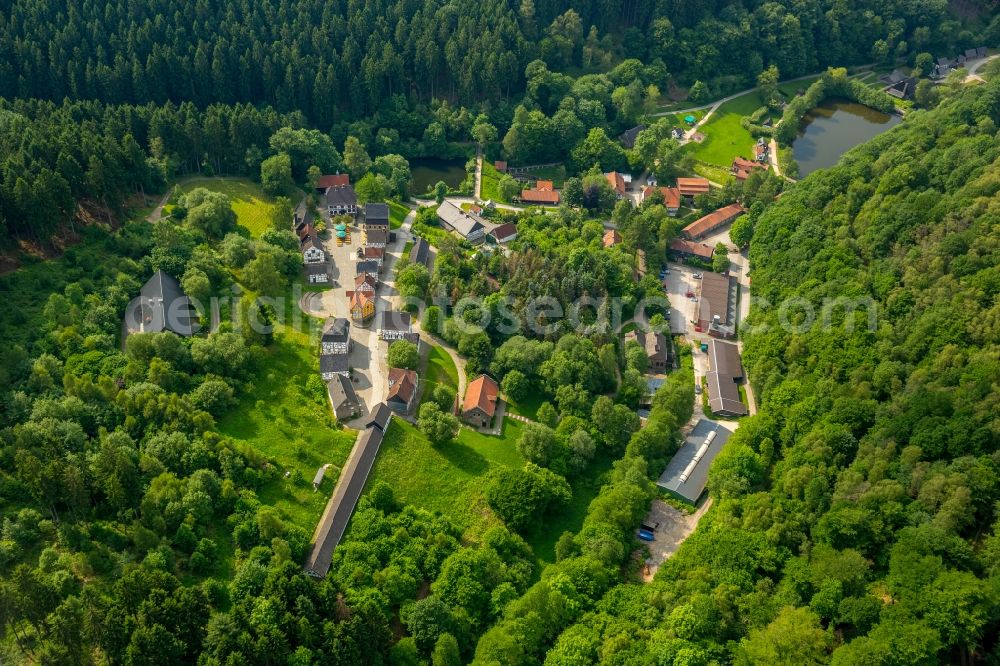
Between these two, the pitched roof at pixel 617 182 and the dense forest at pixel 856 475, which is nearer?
the dense forest at pixel 856 475

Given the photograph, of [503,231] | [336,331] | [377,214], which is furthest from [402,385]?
[503,231]

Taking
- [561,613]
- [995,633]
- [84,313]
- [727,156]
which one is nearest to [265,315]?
[84,313]

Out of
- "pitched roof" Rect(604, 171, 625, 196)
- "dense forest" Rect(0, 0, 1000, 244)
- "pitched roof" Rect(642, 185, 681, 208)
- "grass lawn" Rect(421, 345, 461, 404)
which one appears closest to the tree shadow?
"grass lawn" Rect(421, 345, 461, 404)

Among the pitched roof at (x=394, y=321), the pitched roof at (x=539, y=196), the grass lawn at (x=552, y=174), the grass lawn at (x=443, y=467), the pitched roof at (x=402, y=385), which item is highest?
the pitched roof at (x=539, y=196)

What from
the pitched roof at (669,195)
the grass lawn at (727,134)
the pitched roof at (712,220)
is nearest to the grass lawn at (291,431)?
the pitched roof at (712,220)

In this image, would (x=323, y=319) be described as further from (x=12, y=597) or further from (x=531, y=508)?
(x=12, y=597)

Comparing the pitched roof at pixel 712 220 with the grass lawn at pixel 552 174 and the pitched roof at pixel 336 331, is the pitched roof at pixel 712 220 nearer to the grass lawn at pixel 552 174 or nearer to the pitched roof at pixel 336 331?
the grass lawn at pixel 552 174
